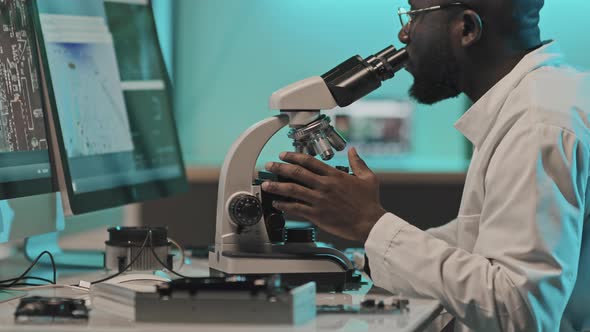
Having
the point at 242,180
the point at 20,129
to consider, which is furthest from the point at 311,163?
the point at 20,129

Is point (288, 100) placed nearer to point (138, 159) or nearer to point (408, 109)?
point (138, 159)

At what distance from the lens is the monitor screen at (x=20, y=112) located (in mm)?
1505

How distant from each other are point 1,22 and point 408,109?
7.30ft

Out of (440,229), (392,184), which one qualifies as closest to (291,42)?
(392,184)

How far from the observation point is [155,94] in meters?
2.09

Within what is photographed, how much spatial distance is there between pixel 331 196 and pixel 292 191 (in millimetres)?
64

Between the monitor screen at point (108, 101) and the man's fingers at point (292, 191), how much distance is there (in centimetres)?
45

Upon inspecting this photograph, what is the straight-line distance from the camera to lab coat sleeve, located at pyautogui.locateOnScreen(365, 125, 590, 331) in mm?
1303

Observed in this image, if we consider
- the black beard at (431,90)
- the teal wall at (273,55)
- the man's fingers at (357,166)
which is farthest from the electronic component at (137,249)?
the teal wall at (273,55)

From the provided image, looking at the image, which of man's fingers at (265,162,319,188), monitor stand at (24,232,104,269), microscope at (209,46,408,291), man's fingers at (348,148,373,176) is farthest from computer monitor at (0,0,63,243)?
man's fingers at (348,148,373,176)

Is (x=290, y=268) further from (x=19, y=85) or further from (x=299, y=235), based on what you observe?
(x=19, y=85)

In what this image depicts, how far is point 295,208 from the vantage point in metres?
1.45

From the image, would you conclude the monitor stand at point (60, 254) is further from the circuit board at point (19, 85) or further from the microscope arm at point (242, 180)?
the microscope arm at point (242, 180)

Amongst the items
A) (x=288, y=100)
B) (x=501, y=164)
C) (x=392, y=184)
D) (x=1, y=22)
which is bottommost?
(x=392, y=184)
